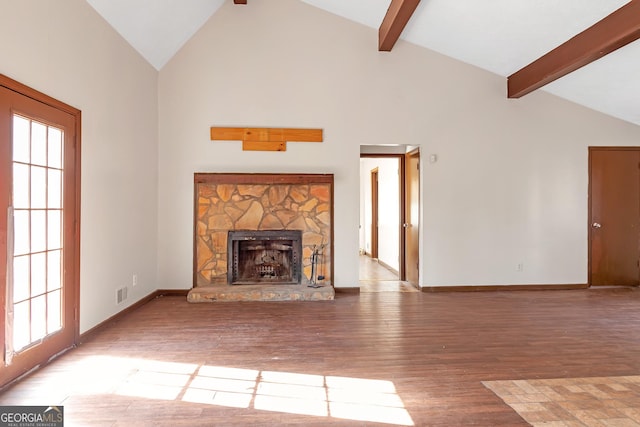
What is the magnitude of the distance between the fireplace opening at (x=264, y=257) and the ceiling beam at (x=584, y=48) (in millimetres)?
3661

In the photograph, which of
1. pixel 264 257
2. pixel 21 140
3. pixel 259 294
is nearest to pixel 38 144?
pixel 21 140

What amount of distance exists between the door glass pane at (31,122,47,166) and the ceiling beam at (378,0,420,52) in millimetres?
3548

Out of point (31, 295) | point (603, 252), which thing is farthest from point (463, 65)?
point (31, 295)

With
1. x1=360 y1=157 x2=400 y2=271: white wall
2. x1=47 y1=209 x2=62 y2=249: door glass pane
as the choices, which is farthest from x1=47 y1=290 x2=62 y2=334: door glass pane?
x1=360 y1=157 x2=400 y2=271: white wall

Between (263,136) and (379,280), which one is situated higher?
(263,136)

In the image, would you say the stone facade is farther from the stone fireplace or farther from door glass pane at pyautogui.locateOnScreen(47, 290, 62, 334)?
door glass pane at pyautogui.locateOnScreen(47, 290, 62, 334)

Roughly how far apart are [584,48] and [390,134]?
91.1 inches

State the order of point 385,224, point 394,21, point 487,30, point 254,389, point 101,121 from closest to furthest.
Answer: point 254,389, point 101,121, point 394,21, point 487,30, point 385,224

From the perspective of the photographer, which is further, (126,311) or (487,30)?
(487,30)

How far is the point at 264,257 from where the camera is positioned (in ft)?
16.6

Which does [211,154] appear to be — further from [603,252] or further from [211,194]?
[603,252]

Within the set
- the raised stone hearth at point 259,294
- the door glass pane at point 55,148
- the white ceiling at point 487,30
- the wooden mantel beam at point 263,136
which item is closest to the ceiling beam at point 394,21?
the white ceiling at point 487,30

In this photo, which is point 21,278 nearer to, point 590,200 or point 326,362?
point 326,362

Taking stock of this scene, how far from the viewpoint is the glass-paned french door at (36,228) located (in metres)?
Result: 2.34
